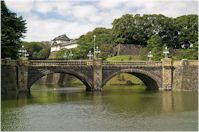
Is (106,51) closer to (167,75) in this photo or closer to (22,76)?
(167,75)

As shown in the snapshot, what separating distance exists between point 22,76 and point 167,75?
20929mm

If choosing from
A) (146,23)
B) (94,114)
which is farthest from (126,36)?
(94,114)

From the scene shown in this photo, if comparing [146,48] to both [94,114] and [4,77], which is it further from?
[94,114]

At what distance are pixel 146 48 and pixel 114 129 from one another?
6392 centimetres

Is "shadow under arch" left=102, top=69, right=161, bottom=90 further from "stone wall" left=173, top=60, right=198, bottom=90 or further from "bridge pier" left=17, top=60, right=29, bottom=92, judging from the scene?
"bridge pier" left=17, top=60, right=29, bottom=92

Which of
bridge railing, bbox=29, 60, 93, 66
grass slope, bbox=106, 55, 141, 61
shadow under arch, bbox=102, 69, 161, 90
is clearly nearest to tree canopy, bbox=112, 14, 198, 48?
grass slope, bbox=106, 55, 141, 61

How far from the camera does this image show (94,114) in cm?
3369

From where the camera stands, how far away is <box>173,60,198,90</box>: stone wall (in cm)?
6044

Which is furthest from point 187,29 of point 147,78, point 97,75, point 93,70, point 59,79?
point 93,70

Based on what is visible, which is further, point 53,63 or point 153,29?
point 153,29

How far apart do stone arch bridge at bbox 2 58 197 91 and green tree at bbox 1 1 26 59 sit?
1357 millimetres

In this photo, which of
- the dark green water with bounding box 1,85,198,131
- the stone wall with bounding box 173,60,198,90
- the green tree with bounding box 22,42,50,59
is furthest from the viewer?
the green tree with bounding box 22,42,50,59

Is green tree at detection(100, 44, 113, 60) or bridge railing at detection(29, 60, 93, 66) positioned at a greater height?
green tree at detection(100, 44, 113, 60)

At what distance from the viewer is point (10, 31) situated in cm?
4925
